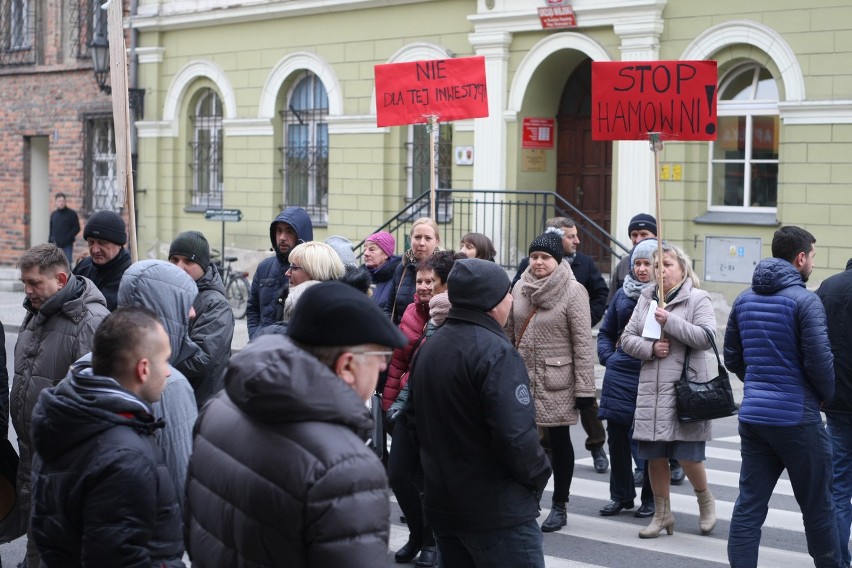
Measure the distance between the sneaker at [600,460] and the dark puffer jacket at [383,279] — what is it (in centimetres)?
234

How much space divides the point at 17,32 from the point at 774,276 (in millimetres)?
23905

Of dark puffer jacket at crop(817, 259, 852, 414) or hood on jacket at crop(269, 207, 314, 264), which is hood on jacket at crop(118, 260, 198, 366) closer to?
hood on jacket at crop(269, 207, 314, 264)

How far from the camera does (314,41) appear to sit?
2148 centimetres

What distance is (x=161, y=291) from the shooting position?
17.7 feet

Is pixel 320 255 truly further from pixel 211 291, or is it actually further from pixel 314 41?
pixel 314 41

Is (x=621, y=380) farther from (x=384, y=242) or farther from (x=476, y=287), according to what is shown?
(x=476, y=287)

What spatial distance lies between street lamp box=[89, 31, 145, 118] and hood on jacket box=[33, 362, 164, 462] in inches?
814

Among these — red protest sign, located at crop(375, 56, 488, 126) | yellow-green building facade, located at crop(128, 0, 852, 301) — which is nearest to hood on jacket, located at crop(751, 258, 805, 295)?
red protest sign, located at crop(375, 56, 488, 126)

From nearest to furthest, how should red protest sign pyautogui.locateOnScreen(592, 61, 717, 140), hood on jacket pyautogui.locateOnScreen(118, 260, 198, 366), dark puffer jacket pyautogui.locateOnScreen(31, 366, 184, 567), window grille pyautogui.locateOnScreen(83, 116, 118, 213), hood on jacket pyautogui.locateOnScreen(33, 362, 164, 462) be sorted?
dark puffer jacket pyautogui.locateOnScreen(31, 366, 184, 567)
hood on jacket pyautogui.locateOnScreen(33, 362, 164, 462)
hood on jacket pyautogui.locateOnScreen(118, 260, 198, 366)
red protest sign pyautogui.locateOnScreen(592, 61, 717, 140)
window grille pyautogui.locateOnScreen(83, 116, 118, 213)

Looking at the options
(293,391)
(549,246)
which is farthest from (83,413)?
(549,246)

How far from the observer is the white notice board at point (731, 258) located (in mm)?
16031

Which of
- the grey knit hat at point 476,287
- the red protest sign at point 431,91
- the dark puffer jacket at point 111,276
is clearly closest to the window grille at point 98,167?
the red protest sign at point 431,91

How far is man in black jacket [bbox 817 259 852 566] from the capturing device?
7027mm

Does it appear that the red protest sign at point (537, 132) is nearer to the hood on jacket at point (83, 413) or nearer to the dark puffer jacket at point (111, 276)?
the dark puffer jacket at point (111, 276)
